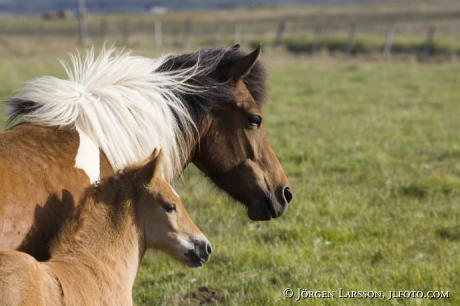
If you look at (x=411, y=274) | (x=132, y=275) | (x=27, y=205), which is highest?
(x=27, y=205)

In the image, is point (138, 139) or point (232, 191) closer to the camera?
point (138, 139)

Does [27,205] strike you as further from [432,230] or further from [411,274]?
[432,230]

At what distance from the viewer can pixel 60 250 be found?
11.6 feet

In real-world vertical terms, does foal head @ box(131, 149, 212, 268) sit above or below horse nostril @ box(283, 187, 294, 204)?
above

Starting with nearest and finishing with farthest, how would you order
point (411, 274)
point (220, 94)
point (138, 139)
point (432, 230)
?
point (138, 139) → point (220, 94) → point (411, 274) → point (432, 230)

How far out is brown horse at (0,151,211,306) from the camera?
3391 mm

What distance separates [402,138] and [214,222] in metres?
4.95

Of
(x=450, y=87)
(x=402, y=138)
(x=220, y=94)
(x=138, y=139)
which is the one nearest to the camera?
(x=138, y=139)

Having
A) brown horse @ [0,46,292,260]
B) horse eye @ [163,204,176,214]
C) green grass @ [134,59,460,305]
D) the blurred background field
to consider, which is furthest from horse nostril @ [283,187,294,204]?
horse eye @ [163,204,176,214]

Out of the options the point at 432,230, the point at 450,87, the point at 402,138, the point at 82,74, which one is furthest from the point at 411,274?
the point at 450,87

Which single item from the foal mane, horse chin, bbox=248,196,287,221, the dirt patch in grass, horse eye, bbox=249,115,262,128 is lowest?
the dirt patch in grass

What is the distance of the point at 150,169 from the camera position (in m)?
3.72

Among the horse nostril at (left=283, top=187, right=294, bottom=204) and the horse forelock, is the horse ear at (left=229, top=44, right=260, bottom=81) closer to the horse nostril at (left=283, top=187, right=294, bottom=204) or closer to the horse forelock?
the horse forelock

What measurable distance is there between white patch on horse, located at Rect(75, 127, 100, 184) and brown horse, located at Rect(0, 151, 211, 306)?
0.11 meters
